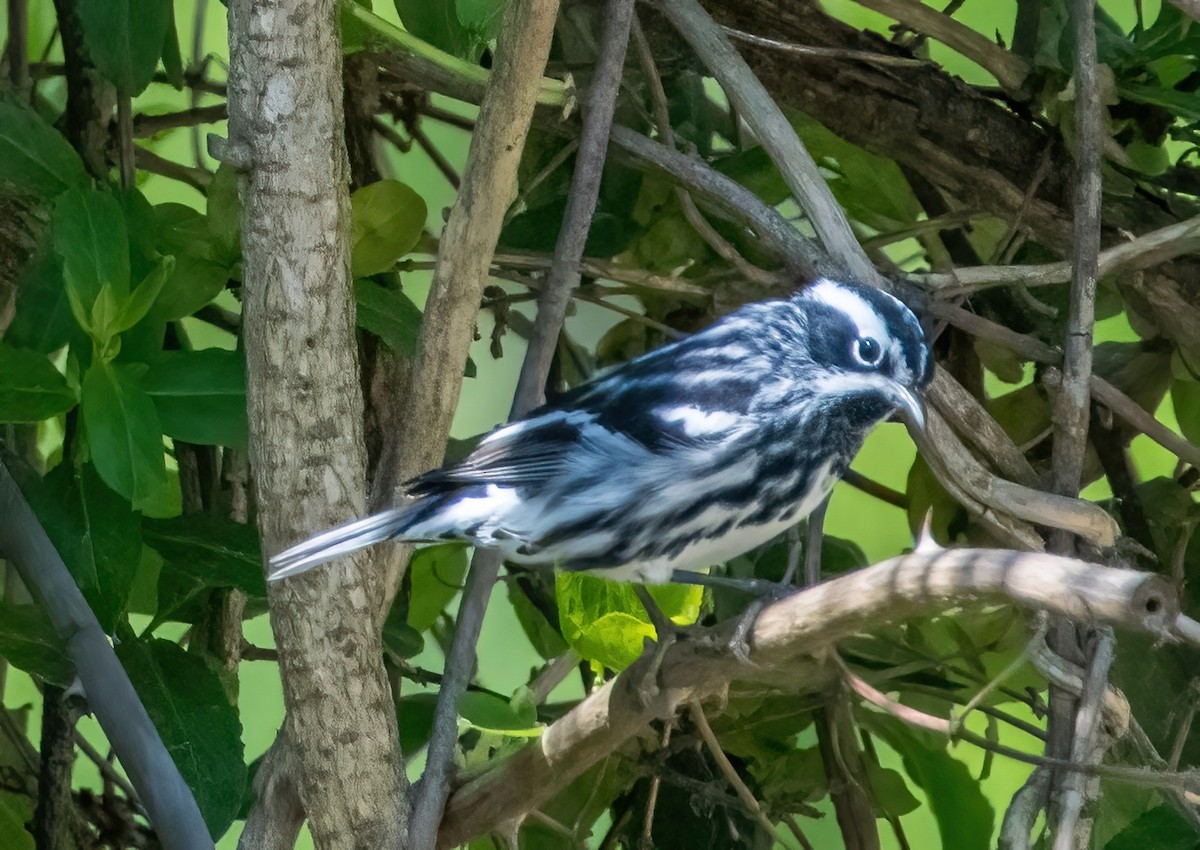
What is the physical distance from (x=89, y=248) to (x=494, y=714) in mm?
400

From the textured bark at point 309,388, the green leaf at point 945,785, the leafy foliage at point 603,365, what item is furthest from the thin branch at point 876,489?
the textured bark at point 309,388

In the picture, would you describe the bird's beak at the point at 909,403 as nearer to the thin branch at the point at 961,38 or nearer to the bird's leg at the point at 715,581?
the bird's leg at the point at 715,581

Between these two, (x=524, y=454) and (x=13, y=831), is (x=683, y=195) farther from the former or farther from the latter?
(x=13, y=831)

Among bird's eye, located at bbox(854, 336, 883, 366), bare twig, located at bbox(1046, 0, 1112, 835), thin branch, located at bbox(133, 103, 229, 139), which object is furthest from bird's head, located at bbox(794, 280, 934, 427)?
thin branch, located at bbox(133, 103, 229, 139)

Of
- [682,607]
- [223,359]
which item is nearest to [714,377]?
[682,607]

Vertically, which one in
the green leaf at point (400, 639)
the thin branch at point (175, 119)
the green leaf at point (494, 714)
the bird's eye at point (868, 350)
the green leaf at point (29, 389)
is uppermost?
the thin branch at point (175, 119)

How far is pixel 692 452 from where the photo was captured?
0.77m

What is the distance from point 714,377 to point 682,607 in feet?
0.68

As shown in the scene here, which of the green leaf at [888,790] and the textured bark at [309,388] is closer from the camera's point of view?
the textured bark at [309,388]

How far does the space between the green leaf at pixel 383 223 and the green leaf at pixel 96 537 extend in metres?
0.23

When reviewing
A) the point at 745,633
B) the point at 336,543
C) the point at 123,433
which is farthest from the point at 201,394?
the point at 745,633

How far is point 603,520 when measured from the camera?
0.80 m

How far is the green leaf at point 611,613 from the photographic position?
887 mm

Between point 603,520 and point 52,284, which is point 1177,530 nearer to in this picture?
point 603,520
